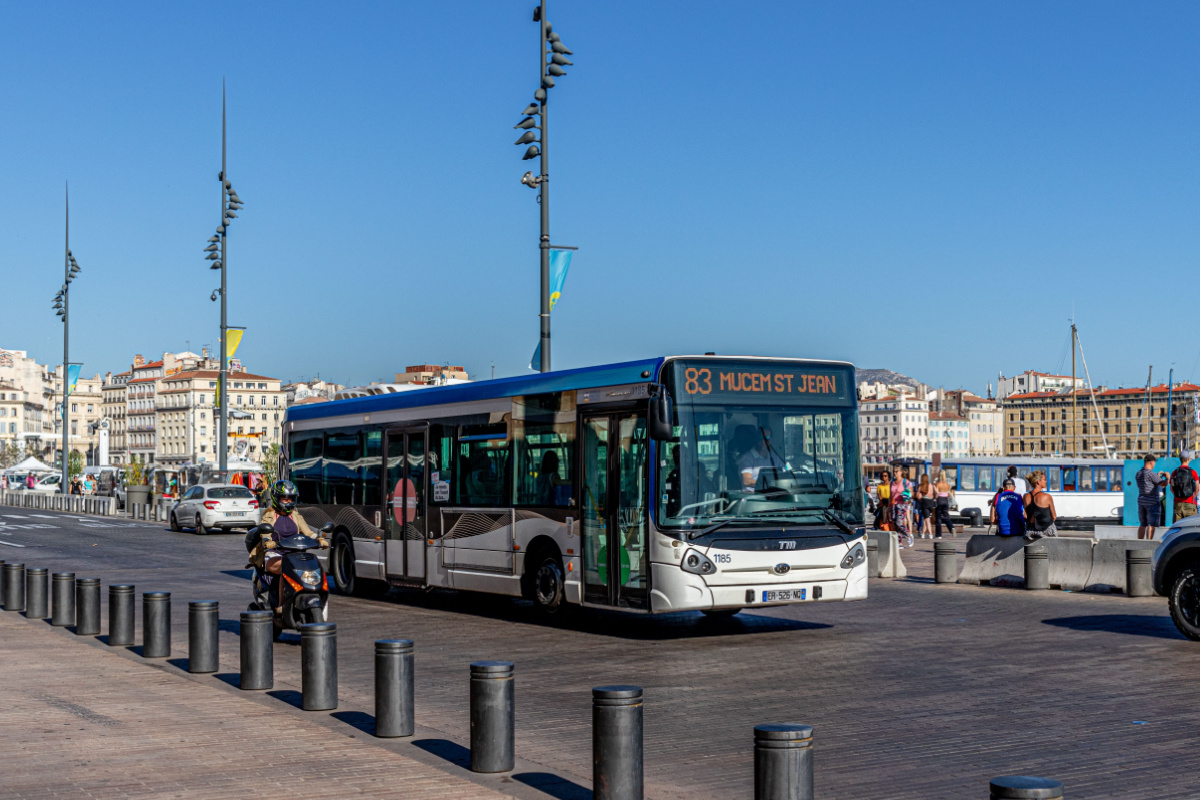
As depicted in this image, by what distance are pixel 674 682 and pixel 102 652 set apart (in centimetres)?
552

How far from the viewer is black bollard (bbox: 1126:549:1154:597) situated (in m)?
18.4

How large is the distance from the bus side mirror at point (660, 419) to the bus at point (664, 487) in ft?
0.06

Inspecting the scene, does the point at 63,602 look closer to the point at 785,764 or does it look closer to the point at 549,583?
the point at 549,583

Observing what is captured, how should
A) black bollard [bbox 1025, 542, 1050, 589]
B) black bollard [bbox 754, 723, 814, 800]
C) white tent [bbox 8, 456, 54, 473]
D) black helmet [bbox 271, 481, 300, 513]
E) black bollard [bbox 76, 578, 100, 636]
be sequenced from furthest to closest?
white tent [bbox 8, 456, 54, 473] → black bollard [bbox 1025, 542, 1050, 589] → black bollard [bbox 76, 578, 100, 636] → black helmet [bbox 271, 481, 300, 513] → black bollard [bbox 754, 723, 814, 800]

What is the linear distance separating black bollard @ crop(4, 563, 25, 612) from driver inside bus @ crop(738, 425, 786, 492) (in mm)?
9657

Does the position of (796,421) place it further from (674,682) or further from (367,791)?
(367,791)

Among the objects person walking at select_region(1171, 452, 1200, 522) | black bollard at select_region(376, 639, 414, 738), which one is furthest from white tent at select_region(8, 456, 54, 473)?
black bollard at select_region(376, 639, 414, 738)

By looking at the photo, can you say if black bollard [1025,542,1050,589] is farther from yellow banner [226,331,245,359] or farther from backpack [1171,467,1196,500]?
yellow banner [226,331,245,359]

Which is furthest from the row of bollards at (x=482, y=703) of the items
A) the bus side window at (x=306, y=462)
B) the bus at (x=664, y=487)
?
the bus side window at (x=306, y=462)

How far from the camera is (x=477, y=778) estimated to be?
7.53 meters

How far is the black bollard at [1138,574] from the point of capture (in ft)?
60.2

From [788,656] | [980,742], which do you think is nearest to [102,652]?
[788,656]

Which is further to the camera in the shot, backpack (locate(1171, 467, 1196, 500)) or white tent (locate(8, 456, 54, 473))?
white tent (locate(8, 456, 54, 473))

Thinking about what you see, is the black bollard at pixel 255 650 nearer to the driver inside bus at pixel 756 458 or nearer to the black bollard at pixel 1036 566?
the driver inside bus at pixel 756 458
